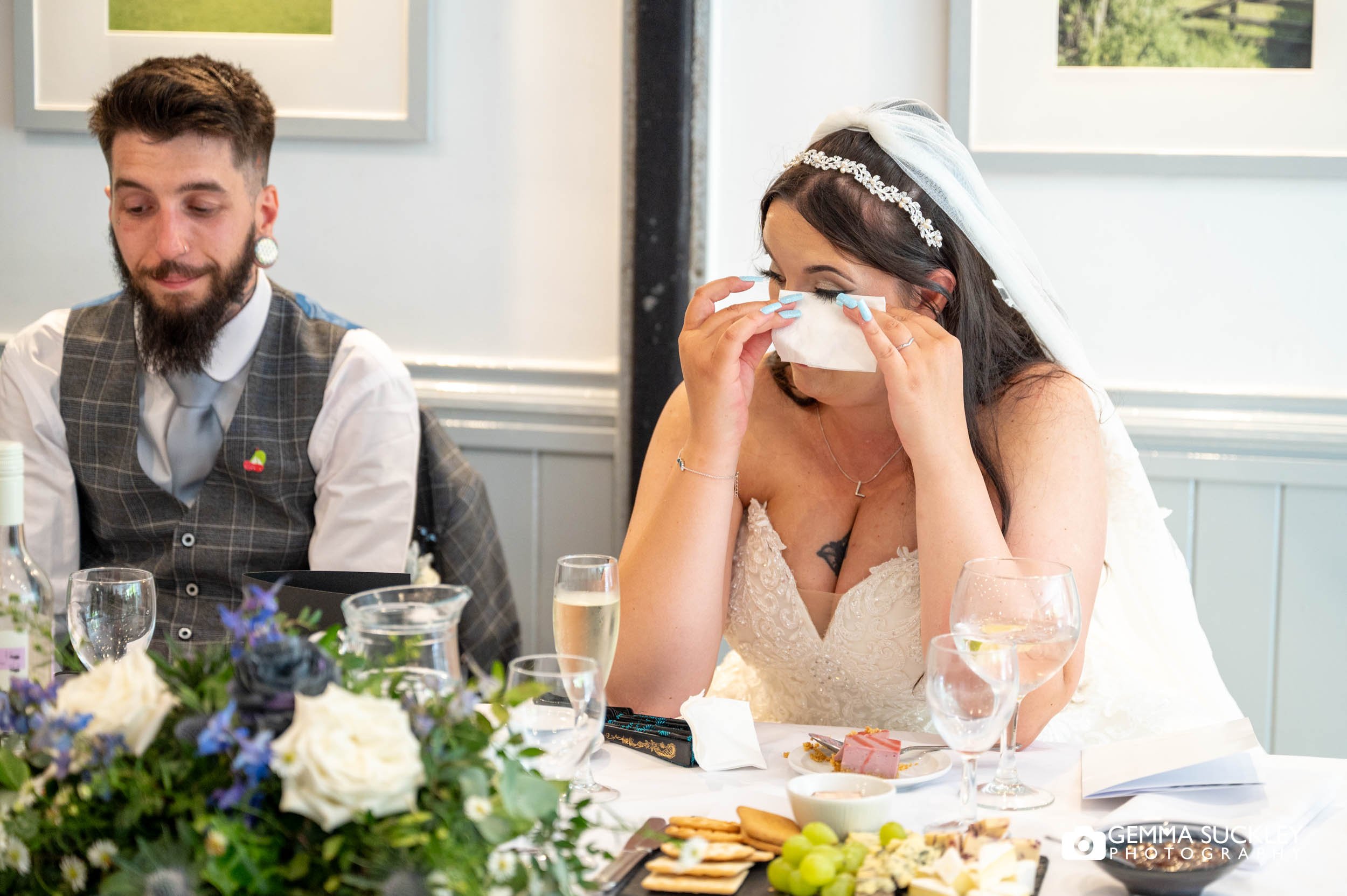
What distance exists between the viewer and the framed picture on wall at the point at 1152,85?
264 cm

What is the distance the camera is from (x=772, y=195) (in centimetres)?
198

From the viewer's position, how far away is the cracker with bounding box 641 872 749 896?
1013 mm

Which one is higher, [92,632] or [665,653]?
[92,632]

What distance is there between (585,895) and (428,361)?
7.69 ft

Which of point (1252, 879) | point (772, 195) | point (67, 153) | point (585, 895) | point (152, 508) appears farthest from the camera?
point (67, 153)

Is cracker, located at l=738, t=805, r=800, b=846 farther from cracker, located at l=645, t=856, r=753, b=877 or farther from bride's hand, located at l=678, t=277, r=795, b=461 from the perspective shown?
bride's hand, located at l=678, t=277, r=795, b=461

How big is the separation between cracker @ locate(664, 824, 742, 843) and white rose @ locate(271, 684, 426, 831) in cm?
40

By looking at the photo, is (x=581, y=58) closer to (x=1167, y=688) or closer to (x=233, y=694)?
(x=1167, y=688)

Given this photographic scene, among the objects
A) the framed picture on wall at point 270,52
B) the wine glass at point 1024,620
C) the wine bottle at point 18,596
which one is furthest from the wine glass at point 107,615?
the framed picture on wall at point 270,52

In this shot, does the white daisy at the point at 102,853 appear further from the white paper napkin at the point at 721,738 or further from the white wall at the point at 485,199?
the white wall at the point at 485,199

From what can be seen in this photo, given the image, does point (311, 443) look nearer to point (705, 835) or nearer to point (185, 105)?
point (185, 105)

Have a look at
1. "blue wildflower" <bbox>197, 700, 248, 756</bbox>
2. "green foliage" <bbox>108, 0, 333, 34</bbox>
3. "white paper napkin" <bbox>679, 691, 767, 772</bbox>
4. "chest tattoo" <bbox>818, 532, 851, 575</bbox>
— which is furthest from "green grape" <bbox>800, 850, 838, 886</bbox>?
"green foliage" <bbox>108, 0, 333, 34</bbox>

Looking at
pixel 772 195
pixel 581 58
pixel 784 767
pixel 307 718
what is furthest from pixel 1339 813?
pixel 581 58

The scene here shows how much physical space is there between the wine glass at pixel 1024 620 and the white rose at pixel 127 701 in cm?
78
